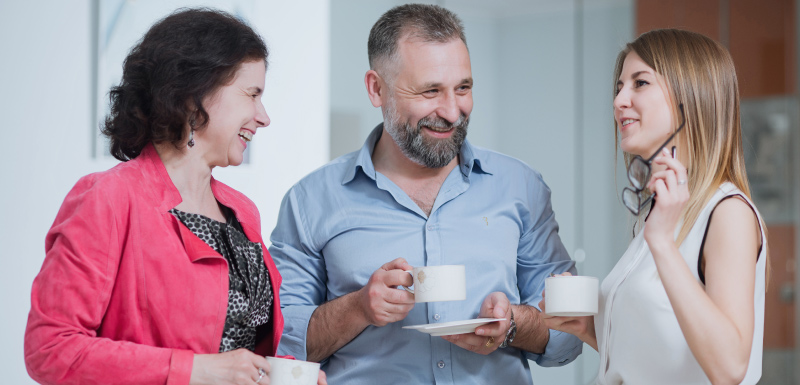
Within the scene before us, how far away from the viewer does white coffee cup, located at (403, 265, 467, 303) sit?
1.55 metres

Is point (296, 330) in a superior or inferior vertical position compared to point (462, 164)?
inferior

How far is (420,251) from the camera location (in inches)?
78.2

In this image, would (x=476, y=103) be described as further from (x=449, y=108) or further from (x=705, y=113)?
(x=705, y=113)

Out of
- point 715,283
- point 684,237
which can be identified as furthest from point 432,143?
point 715,283

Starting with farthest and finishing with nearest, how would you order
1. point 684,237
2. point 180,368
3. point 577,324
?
point 577,324 < point 684,237 < point 180,368

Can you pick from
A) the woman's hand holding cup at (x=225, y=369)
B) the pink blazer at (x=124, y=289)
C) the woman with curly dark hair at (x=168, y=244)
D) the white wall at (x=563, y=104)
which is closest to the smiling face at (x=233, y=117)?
the woman with curly dark hair at (x=168, y=244)

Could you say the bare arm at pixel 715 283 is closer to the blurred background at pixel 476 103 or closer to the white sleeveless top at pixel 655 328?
the white sleeveless top at pixel 655 328

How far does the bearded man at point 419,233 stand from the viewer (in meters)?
1.94

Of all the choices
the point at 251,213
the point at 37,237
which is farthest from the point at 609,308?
the point at 37,237

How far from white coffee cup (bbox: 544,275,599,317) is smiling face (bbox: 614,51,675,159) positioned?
0.28 metres

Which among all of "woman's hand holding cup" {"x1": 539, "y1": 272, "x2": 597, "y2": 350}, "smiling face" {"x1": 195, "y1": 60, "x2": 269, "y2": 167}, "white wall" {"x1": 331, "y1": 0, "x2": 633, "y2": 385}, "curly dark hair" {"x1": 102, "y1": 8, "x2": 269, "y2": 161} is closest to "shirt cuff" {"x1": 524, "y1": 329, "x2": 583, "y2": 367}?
"woman's hand holding cup" {"x1": 539, "y1": 272, "x2": 597, "y2": 350}

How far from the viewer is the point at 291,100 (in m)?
3.25

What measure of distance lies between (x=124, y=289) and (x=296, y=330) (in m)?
0.72

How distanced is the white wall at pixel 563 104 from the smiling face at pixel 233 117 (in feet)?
8.28
